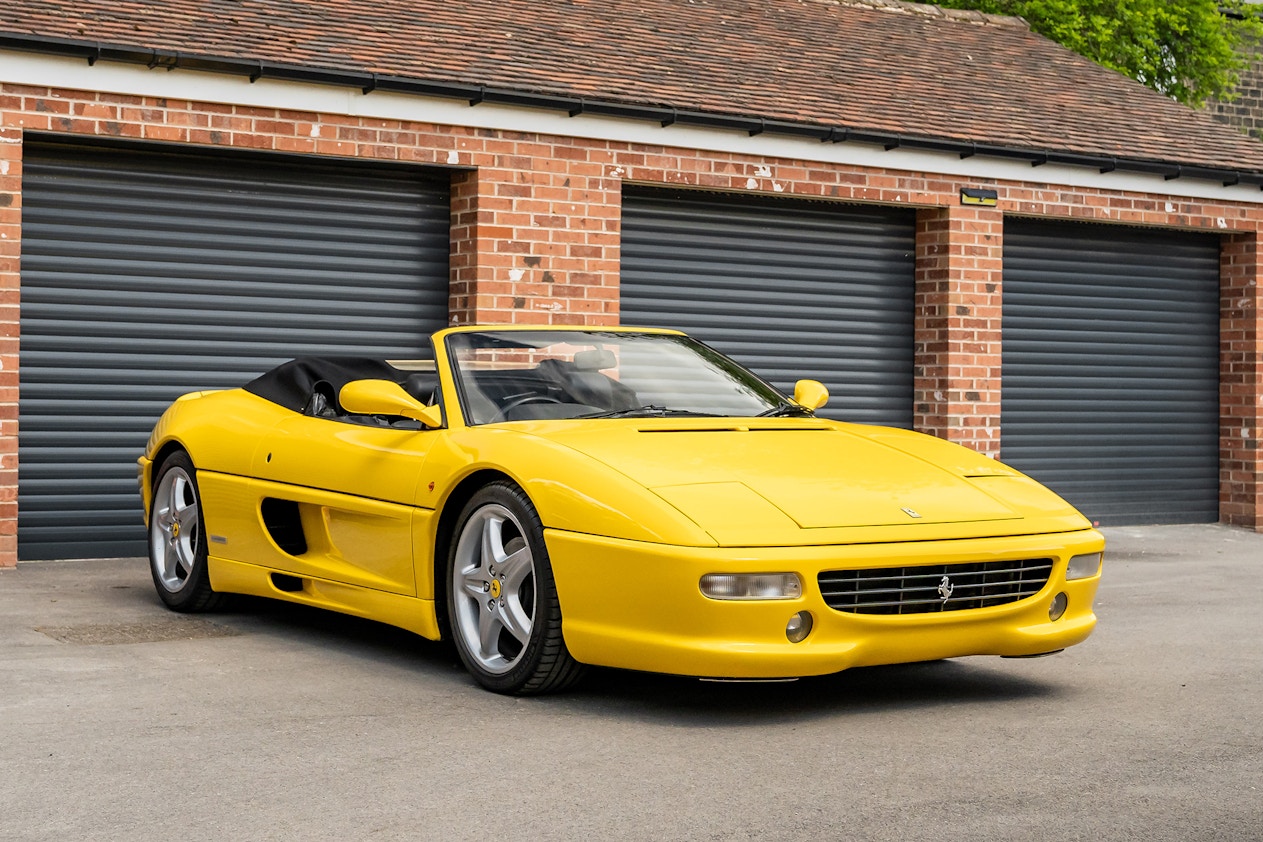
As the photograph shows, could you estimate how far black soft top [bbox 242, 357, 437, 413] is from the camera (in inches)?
274

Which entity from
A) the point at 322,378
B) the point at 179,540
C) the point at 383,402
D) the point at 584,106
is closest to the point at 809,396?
the point at 383,402

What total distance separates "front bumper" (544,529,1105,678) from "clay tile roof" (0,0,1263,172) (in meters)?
6.15

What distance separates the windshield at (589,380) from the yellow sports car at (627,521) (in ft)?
A: 0.04

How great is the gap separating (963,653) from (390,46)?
24.6 ft

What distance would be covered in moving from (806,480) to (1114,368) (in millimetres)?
9983

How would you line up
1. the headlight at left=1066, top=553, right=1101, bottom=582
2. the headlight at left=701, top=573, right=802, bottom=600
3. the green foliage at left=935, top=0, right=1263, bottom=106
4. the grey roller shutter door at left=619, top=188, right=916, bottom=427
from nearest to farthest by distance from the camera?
the headlight at left=701, top=573, right=802, bottom=600 < the headlight at left=1066, top=553, right=1101, bottom=582 < the grey roller shutter door at left=619, top=188, right=916, bottom=427 < the green foliage at left=935, top=0, right=1263, bottom=106

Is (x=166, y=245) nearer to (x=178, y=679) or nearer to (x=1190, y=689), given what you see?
(x=178, y=679)

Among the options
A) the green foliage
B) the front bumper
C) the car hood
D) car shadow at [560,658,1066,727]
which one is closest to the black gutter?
the car hood

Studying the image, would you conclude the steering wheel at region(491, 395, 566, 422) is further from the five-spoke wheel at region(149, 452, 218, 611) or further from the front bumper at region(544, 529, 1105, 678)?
the five-spoke wheel at region(149, 452, 218, 611)

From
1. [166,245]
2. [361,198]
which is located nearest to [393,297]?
[361,198]

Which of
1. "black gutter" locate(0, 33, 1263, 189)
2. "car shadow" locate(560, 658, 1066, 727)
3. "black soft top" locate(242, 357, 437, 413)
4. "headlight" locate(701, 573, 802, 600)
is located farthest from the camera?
"black gutter" locate(0, 33, 1263, 189)

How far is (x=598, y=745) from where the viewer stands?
15.7 ft

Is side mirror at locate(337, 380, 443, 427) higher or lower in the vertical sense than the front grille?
higher

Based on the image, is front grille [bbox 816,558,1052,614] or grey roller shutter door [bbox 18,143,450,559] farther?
grey roller shutter door [bbox 18,143,450,559]
